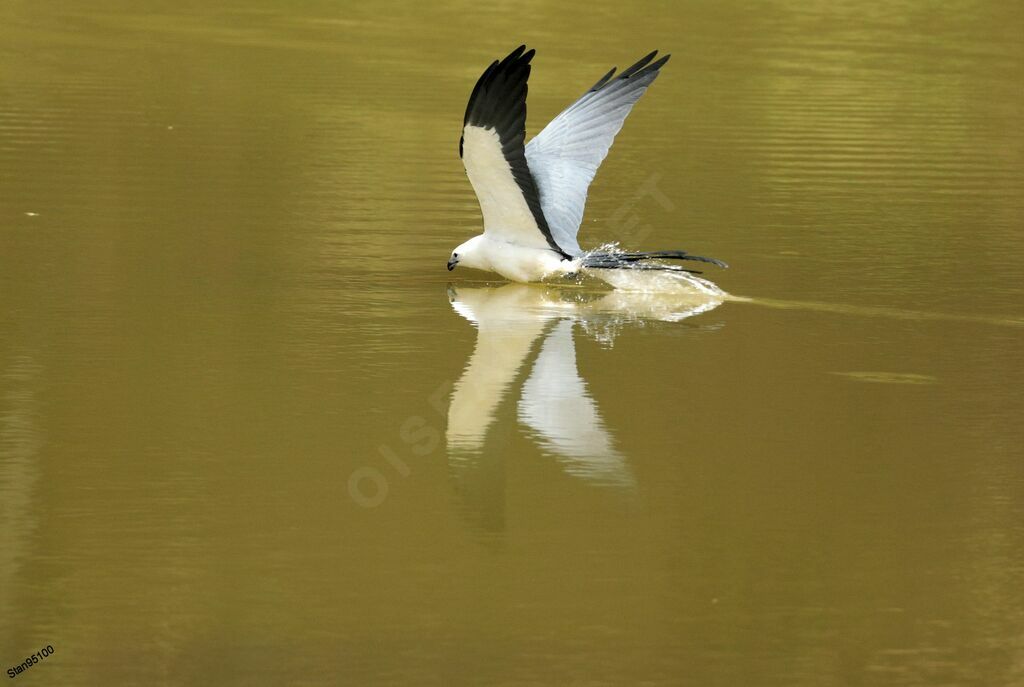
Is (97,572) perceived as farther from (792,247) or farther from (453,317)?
(792,247)

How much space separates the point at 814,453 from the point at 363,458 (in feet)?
4.83

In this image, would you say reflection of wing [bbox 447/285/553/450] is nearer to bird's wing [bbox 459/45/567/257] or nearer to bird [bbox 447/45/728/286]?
bird [bbox 447/45/728/286]

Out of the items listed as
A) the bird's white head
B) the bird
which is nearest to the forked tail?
the bird

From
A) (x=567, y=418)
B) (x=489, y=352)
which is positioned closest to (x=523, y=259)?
(x=489, y=352)

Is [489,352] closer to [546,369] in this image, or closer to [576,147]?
[546,369]

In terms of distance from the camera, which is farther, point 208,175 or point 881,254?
point 208,175

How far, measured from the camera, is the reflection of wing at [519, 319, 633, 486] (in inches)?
233

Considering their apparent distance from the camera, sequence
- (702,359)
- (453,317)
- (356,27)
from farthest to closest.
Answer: (356,27) < (453,317) < (702,359)

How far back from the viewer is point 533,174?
8922mm

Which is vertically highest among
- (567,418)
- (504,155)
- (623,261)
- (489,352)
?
(504,155)

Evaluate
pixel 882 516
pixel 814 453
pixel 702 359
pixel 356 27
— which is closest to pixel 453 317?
pixel 702 359

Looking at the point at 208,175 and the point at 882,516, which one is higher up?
the point at 208,175

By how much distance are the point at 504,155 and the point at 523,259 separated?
2.12ft

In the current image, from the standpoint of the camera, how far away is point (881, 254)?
934 centimetres
